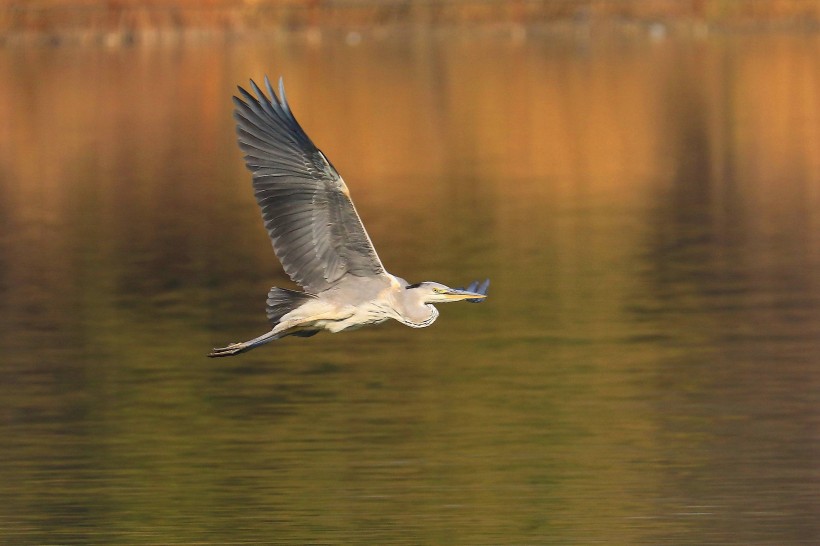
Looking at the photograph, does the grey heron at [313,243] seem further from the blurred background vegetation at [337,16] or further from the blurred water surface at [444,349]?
the blurred background vegetation at [337,16]

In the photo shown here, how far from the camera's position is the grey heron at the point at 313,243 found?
8867mm

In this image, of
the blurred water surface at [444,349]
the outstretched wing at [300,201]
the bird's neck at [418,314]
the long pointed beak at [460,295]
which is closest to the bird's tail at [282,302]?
the outstretched wing at [300,201]

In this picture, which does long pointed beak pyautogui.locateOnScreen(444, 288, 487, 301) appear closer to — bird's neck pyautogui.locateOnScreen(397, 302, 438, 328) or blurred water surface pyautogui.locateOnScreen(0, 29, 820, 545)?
bird's neck pyautogui.locateOnScreen(397, 302, 438, 328)

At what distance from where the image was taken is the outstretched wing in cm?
889

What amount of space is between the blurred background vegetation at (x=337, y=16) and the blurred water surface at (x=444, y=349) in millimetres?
20412

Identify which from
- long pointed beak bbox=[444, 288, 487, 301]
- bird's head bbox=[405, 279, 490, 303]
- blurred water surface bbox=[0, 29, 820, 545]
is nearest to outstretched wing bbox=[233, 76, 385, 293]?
bird's head bbox=[405, 279, 490, 303]

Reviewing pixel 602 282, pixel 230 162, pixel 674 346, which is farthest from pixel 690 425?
pixel 230 162

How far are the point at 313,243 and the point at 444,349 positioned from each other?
5702 millimetres

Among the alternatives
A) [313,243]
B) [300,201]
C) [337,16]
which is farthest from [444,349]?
[337,16]

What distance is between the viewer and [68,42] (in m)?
53.7

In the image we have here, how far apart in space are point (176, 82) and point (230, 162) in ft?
47.3

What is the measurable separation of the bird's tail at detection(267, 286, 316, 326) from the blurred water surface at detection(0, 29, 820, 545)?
1.31 metres

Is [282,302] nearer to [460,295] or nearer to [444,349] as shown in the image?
[460,295]

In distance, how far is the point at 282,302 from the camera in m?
9.02
